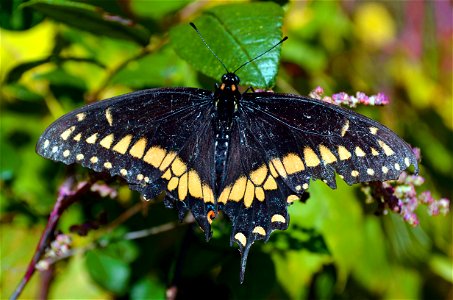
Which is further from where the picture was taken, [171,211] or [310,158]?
[171,211]

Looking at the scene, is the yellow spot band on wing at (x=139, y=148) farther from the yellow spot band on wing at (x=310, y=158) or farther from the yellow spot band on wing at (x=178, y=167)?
the yellow spot band on wing at (x=310, y=158)

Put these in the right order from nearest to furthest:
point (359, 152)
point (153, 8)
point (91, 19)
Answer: point (359, 152), point (91, 19), point (153, 8)

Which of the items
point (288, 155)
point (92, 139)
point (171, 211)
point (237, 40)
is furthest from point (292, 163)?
point (171, 211)

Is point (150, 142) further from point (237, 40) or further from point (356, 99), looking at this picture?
point (356, 99)

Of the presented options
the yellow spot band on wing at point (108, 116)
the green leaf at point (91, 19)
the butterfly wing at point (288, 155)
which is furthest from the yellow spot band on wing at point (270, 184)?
the green leaf at point (91, 19)

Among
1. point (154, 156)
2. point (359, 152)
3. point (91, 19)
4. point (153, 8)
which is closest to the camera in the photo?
point (359, 152)

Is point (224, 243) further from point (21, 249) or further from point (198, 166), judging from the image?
point (21, 249)
